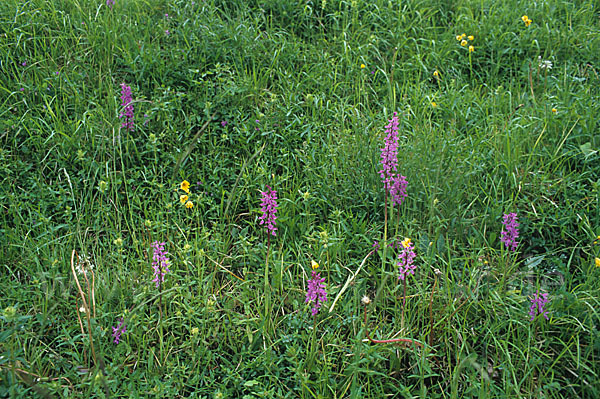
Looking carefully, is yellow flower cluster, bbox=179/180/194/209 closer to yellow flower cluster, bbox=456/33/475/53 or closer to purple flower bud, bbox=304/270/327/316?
purple flower bud, bbox=304/270/327/316

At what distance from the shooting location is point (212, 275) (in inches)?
93.5

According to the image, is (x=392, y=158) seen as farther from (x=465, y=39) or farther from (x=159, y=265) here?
(x=465, y=39)

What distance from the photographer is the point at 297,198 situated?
278 centimetres

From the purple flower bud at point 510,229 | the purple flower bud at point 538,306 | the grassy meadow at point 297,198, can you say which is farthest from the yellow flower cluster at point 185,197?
the purple flower bud at point 538,306

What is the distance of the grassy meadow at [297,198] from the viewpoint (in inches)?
81.2

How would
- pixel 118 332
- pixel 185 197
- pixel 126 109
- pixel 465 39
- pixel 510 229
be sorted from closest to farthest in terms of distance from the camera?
pixel 118 332
pixel 510 229
pixel 185 197
pixel 126 109
pixel 465 39

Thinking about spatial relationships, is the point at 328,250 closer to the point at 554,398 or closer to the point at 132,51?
the point at 554,398

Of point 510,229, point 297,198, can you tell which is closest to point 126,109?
point 297,198

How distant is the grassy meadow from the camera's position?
6.77ft

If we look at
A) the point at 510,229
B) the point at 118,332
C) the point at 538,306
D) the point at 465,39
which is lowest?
the point at 118,332

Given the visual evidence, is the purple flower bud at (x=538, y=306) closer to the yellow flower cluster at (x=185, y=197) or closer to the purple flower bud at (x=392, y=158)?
the purple flower bud at (x=392, y=158)

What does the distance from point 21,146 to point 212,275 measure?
61.4 inches

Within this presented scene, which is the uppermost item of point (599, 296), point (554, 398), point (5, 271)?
point (599, 296)

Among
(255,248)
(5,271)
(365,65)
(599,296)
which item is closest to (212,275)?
(255,248)
